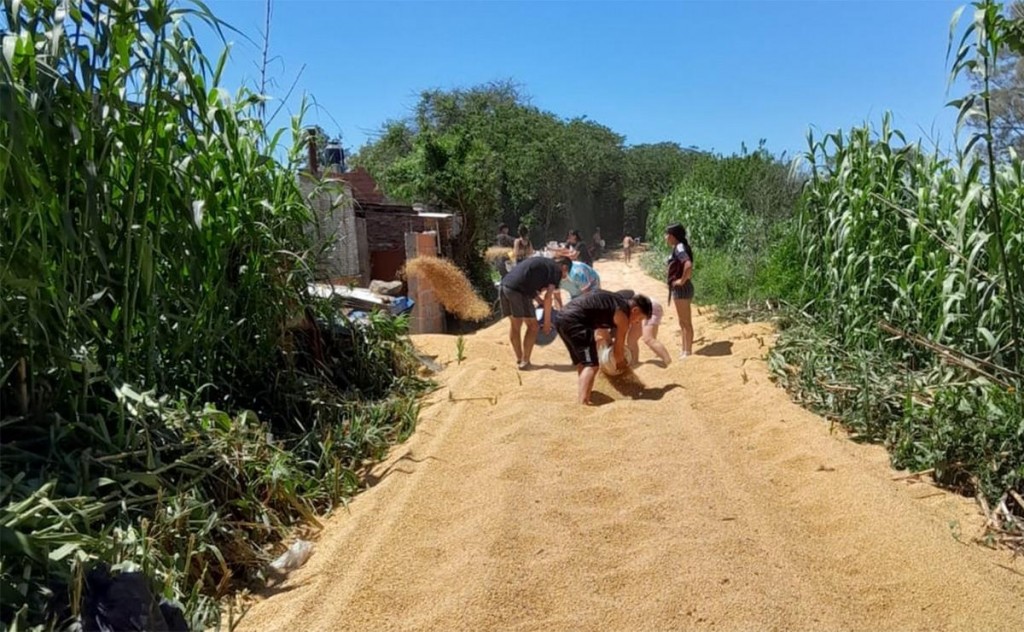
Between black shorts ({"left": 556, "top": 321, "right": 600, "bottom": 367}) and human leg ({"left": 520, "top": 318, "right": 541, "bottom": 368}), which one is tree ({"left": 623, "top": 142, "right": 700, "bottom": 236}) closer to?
human leg ({"left": 520, "top": 318, "right": 541, "bottom": 368})

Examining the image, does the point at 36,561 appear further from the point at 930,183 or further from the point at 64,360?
the point at 930,183

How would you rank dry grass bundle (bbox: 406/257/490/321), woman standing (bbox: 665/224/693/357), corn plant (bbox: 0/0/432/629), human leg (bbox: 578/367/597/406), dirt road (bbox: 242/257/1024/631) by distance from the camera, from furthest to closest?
1. dry grass bundle (bbox: 406/257/490/321)
2. woman standing (bbox: 665/224/693/357)
3. human leg (bbox: 578/367/597/406)
4. dirt road (bbox: 242/257/1024/631)
5. corn plant (bbox: 0/0/432/629)

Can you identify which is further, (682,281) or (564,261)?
Answer: (564,261)

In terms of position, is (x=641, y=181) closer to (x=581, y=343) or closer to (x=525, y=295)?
(x=525, y=295)

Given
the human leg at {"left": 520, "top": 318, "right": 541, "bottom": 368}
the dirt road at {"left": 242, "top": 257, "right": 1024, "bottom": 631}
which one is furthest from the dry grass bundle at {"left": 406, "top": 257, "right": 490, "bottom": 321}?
the dirt road at {"left": 242, "top": 257, "right": 1024, "bottom": 631}

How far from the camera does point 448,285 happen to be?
10.3 meters

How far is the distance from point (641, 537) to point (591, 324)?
278 cm

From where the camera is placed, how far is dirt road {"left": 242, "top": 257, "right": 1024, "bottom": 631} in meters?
2.98

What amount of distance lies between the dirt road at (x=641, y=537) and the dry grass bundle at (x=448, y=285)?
4.38 metres

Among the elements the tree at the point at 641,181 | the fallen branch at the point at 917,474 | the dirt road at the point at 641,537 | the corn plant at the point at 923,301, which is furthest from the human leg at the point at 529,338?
the tree at the point at 641,181

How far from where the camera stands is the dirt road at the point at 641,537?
2.98 m

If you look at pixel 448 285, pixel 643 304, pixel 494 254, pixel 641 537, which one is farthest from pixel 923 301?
pixel 494 254

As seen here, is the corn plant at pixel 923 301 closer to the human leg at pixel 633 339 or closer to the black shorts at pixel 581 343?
the human leg at pixel 633 339

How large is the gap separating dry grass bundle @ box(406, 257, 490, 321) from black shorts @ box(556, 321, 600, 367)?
3.97 m
